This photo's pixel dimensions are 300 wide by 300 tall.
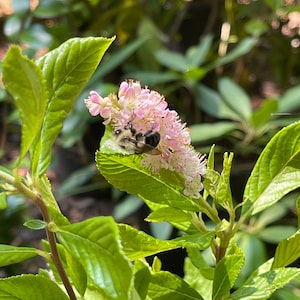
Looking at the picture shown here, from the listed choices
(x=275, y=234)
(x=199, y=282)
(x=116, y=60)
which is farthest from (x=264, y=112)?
(x=199, y=282)

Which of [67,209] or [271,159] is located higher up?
[271,159]

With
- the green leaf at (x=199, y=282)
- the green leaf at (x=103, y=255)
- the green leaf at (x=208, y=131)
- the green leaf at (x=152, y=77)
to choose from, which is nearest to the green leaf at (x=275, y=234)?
the green leaf at (x=208, y=131)

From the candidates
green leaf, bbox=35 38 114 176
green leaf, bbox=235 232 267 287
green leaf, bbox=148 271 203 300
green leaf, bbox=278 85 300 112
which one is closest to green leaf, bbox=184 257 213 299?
green leaf, bbox=148 271 203 300

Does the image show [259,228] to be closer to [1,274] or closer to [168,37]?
[1,274]

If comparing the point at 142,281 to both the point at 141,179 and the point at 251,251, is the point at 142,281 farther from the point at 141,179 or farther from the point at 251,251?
the point at 251,251

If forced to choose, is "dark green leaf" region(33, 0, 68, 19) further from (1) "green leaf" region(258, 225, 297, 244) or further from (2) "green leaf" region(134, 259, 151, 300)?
(2) "green leaf" region(134, 259, 151, 300)

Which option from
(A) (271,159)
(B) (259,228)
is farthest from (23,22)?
(A) (271,159)

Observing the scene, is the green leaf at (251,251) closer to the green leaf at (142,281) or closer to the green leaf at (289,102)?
the green leaf at (289,102)
